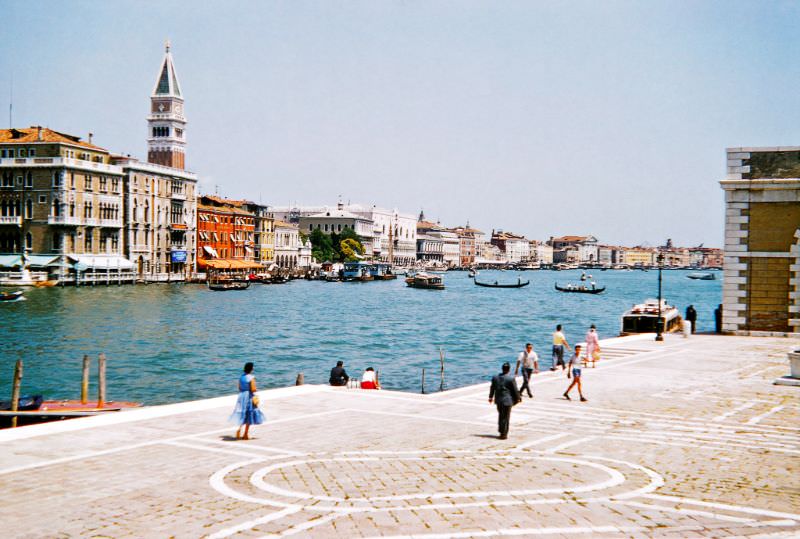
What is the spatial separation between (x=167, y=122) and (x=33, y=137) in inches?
1838

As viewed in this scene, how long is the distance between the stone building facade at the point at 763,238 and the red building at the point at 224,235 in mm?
92783

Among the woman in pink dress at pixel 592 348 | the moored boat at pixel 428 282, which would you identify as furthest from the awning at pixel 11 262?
the woman in pink dress at pixel 592 348

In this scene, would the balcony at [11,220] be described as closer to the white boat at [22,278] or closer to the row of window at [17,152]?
the white boat at [22,278]

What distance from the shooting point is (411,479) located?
36.5 ft

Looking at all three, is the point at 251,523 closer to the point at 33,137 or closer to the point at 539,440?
the point at 539,440

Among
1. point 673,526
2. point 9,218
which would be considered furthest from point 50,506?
point 9,218

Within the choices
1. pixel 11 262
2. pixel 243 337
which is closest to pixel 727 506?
pixel 243 337

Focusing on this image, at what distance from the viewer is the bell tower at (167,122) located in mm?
137375

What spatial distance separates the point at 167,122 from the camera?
138 meters

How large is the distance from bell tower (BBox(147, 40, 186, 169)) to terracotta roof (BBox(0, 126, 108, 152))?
40.8m

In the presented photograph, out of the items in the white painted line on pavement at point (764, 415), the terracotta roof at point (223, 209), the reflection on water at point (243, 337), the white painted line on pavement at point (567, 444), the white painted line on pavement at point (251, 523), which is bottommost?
the reflection on water at point (243, 337)

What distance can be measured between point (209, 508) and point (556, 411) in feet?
30.5

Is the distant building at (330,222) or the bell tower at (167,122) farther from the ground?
the bell tower at (167,122)

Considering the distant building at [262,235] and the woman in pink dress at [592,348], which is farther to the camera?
the distant building at [262,235]
